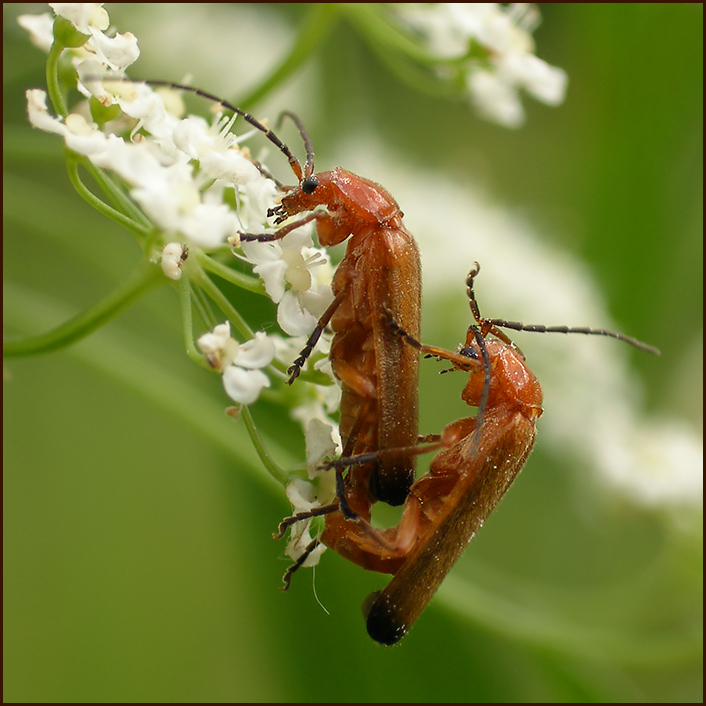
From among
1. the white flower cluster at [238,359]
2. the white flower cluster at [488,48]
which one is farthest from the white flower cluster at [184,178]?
the white flower cluster at [488,48]

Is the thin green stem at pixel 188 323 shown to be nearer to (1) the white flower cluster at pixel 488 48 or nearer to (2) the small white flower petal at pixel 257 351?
(2) the small white flower petal at pixel 257 351

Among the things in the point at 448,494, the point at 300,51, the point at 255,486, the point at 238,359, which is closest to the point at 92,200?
the point at 238,359

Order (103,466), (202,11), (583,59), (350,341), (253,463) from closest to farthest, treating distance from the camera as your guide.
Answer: (350,341), (253,463), (103,466), (202,11), (583,59)

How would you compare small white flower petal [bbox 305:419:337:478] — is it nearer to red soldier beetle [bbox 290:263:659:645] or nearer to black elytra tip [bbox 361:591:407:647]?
red soldier beetle [bbox 290:263:659:645]

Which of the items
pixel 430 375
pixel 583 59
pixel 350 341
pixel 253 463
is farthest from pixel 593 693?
pixel 583 59

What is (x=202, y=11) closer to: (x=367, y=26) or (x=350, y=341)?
(x=367, y=26)

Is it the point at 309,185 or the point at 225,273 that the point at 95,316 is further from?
the point at 309,185

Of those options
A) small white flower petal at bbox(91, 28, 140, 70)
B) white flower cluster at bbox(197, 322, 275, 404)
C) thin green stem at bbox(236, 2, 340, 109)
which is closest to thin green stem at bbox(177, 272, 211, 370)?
white flower cluster at bbox(197, 322, 275, 404)
